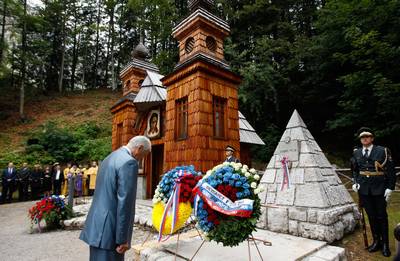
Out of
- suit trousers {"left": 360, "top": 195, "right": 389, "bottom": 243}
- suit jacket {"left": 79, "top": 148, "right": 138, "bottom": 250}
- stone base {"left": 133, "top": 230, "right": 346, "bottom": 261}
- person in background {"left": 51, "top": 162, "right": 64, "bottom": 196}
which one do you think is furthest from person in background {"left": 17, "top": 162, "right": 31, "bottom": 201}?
suit trousers {"left": 360, "top": 195, "right": 389, "bottom": 243}

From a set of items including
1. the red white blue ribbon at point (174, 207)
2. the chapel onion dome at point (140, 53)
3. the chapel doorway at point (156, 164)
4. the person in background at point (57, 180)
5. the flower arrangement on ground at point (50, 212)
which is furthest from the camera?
the chapel onion dome at point (140, 53)

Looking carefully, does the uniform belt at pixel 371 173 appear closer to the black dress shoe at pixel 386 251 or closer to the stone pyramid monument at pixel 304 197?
the stone pyramid monument at pixel 304 197

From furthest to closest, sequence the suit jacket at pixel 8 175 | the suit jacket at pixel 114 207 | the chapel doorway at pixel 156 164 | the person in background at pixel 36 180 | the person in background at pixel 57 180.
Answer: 1. the person in background at pixel 57 180
2. the person in background at pixel 36 180
3. the suit jacket at pixel 8 175
4. the chapel doorway at pixel 156 164
5. the suit jacket at pixel 114 207

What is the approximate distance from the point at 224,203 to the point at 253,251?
4.36ft

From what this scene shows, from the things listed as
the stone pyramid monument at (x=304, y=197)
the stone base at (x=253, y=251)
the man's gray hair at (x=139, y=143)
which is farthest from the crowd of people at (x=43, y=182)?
the man's gray hair at (x=139, y=143)

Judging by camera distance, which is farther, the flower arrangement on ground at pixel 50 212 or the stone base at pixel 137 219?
the flower arrangement on ground at pixel 50 212

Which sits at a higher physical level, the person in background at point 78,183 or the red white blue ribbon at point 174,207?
A: the red white blue ribbon at point 174,207

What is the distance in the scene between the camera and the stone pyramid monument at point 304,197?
4422mm

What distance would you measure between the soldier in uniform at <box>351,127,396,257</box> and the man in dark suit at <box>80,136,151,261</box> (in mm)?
4223

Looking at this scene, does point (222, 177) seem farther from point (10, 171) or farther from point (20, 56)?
point (20, 56)

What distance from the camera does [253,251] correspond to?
384cm

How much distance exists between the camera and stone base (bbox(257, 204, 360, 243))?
14.1ft

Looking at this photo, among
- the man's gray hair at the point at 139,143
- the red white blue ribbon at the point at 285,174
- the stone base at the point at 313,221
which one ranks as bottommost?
the stone base at the point at 313,221

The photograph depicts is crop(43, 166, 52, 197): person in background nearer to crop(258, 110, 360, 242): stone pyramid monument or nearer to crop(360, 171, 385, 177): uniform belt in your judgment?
crop(258, 110, 360, 242): stone pyramid monument
